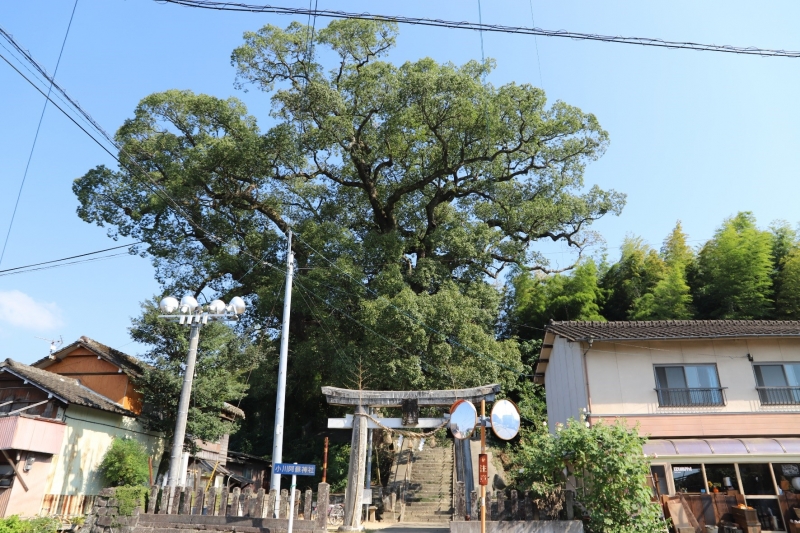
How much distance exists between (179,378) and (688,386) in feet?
52.0

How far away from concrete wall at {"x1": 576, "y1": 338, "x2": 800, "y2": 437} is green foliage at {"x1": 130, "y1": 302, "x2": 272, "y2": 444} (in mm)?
12352

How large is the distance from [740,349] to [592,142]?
12333 mm

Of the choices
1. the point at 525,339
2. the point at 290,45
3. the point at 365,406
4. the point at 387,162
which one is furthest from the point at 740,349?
the point at 290,45

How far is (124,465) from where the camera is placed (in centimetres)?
1639

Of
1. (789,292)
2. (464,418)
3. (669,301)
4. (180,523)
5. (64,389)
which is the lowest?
(180,523)

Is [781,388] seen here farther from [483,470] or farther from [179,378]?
[179,378]

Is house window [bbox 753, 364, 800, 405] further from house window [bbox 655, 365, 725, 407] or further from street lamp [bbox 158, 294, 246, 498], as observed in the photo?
street lamp [bbox 158, 294, 246, 498]

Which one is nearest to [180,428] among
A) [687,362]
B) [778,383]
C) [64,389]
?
[64,389]

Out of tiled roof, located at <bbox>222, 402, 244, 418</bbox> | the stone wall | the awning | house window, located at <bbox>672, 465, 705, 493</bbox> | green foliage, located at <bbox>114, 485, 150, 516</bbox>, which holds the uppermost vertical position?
tiled roof, located at <bbox>222, 402, 244, 418</bbox>

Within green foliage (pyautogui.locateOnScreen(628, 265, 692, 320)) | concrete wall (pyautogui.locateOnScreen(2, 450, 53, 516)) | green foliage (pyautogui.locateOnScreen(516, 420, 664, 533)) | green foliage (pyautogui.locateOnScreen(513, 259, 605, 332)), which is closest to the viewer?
green foliage (pyautogui.locateOnScreen(516, 420, 664, 533))

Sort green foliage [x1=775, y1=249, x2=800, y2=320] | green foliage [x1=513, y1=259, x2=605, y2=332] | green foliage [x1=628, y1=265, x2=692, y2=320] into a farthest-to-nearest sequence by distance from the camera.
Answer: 1. green foliage [x1=513, y1=259, x2=605, y2=332]
2. green foliage [x1=628, y1=265, x2=692, y2=320]
3. green foliage [x1=775, y1=249, x2=800, y2=320]

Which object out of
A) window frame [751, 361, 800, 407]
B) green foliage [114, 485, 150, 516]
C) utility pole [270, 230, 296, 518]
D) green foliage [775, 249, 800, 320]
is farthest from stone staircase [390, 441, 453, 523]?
green foliage [775, 249, 800, 320]

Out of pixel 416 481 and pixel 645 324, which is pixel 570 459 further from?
pixel 416 481

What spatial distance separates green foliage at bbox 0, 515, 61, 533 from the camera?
461 inches
